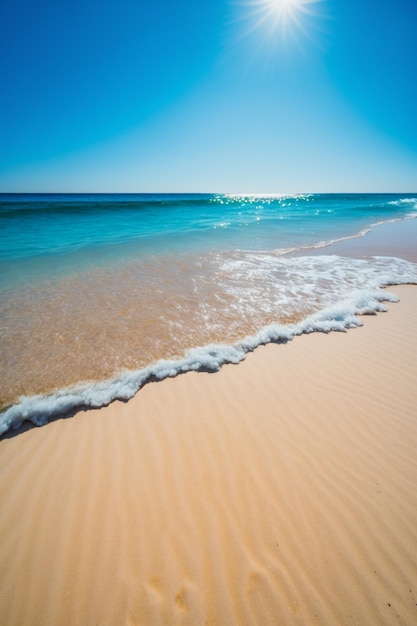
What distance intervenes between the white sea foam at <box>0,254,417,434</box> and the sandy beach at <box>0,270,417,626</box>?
0.92ft

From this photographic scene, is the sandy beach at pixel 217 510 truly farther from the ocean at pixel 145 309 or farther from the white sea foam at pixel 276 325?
the ocean at pixel 145 309

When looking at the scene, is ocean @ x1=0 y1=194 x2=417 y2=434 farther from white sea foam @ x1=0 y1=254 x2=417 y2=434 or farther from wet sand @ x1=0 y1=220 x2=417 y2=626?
wet sand @ x1=0 y1=220 x2=417 y2=626

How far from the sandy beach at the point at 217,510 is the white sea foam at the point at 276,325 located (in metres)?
0.28

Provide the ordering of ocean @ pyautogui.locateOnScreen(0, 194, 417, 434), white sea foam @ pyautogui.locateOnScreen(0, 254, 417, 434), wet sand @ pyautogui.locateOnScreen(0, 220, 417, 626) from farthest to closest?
ocean @ pyautogui.locateOnScreen(0, 194, 417, 434), white sea foam @ pyautogui.locateOnScreen(0, 254, 417, 434), wet sand @ pyautogui.locateOnScreen(0, 220, 417, 626)

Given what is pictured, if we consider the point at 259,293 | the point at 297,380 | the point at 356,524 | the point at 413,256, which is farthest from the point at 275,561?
the point at 413,256

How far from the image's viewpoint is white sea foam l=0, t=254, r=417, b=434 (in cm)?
326

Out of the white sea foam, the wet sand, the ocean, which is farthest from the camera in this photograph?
the ocean

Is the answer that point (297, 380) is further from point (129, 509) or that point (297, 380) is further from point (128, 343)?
point (128, 343)

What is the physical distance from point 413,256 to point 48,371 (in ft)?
44.7

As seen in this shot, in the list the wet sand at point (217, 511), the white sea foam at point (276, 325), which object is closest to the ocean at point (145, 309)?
the white sea foam at point (276, 325)

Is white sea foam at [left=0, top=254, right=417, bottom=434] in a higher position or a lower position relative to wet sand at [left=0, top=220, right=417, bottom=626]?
higher

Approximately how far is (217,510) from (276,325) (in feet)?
11.4

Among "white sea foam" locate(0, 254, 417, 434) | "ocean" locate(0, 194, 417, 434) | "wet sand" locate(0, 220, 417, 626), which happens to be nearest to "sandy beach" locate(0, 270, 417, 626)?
"wet sand" locate(0, 220, 417, 626)

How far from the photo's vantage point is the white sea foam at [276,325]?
10.7 ft
